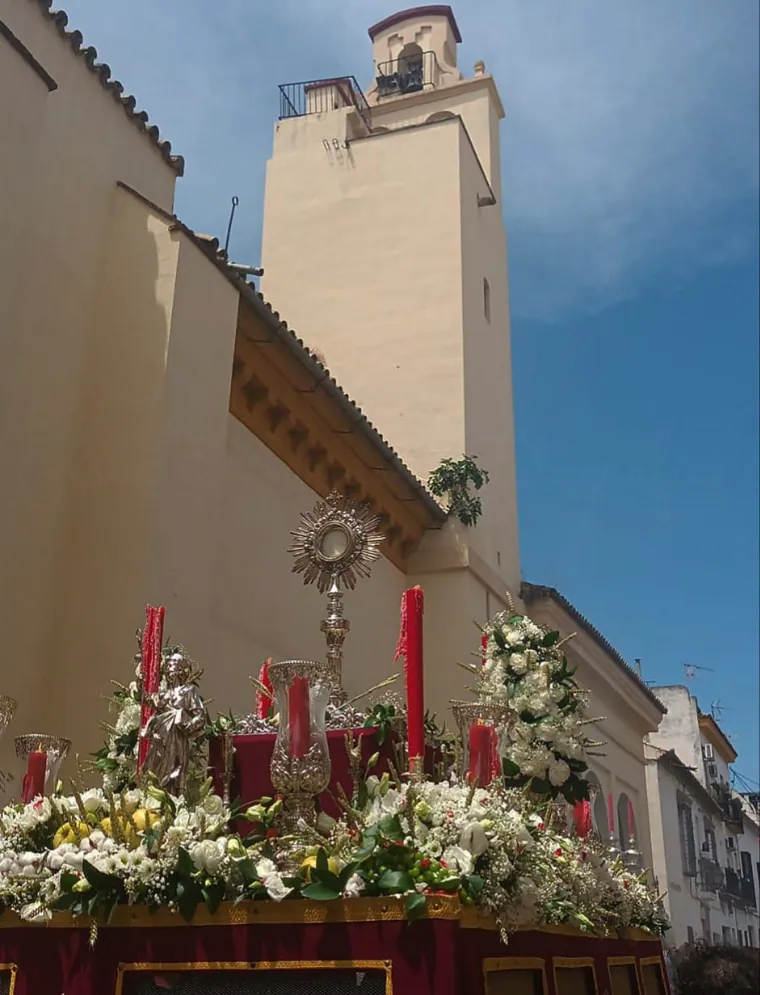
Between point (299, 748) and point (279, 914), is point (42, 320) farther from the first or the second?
point (279, 914)

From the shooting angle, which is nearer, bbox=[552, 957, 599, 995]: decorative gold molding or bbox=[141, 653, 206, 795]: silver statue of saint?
bbox=[552, 957, 599, 995]: decorative gold molding

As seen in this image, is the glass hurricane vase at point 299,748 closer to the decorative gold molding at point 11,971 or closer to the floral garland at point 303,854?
the floral garland at point 303,854

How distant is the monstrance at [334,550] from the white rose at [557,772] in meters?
1.14

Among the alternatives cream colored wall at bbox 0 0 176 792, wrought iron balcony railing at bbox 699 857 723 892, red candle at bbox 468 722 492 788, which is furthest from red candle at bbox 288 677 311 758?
wrought iron balcony railing at bbox 699 857 723 892

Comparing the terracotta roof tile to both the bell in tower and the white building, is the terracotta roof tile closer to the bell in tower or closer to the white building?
the bell in tower

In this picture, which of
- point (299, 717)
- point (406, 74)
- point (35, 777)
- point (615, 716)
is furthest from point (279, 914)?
point (406, 74)

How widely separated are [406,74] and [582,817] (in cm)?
1650

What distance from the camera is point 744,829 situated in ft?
110

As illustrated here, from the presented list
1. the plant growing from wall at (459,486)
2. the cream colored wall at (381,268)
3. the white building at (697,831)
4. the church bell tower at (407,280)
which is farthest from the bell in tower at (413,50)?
the white building at (697,831)

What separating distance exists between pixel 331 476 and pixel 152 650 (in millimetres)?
6518

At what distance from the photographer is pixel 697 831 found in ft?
85.8

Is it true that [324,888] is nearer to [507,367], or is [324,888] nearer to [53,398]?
[53,398]

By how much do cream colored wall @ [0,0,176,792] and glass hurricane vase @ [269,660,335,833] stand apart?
3.05m

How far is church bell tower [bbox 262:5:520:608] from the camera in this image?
1377 cm
